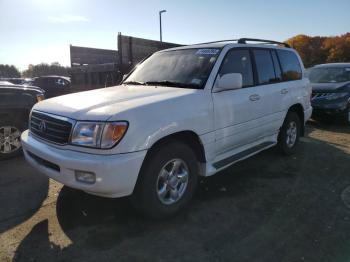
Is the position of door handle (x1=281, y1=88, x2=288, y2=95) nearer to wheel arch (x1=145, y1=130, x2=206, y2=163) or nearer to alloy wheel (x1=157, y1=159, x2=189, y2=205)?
wheel arch (x1=145, y1=130, x2=206, y2=163)

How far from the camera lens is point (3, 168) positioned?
5348mm

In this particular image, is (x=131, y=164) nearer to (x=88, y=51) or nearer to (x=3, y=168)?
(x=3, y=168)

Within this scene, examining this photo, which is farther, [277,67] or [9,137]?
[9,137]

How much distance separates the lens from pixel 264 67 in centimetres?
498

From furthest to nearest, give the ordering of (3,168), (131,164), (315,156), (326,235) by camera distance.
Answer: (315,156) < (3,168) < (326,235) < (131,164)

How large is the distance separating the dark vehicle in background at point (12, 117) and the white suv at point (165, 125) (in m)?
2.05

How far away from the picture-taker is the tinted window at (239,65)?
4225mm

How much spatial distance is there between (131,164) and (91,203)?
4.21ft

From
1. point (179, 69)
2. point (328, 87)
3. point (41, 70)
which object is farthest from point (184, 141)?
point (41, 70)

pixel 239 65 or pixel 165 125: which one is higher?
pixel 239 65

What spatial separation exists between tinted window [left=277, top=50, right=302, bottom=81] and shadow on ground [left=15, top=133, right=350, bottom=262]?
1.80 metres

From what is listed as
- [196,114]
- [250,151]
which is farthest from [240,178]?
[196,114]

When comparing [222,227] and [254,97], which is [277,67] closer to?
[254,97]

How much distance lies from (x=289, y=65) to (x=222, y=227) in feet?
11.4
